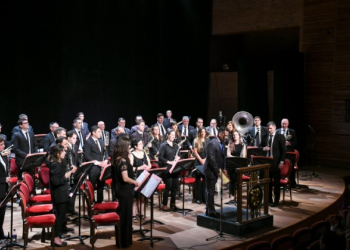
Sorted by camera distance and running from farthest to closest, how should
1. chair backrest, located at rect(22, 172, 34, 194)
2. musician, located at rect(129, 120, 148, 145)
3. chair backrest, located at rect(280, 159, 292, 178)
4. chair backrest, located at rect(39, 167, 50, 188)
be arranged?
musician, located at rect(129, 120, 148, 145) < chair backrest, located at rect(280, 159, 292, 178) < chair backrest, located at rect(39, 167, 50, 188) < chair backrest, located at rect(22, 172, 34, 194)

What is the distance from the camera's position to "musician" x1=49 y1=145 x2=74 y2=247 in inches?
241

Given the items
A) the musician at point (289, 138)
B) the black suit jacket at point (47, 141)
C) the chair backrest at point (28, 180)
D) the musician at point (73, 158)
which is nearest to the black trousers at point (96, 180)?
the musician at point (73, 158)

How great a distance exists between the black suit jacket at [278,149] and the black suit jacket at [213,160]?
176cm

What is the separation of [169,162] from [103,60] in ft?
16.3

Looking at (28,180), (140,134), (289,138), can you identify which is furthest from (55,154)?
(289,138)

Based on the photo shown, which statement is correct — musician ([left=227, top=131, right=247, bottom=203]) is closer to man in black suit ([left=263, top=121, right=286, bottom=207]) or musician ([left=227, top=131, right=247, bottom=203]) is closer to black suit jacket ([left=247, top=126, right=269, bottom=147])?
man in black suit ([left=263, top=121, right=286, bottom=207])

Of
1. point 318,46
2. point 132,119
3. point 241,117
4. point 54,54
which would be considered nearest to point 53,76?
point 54,54

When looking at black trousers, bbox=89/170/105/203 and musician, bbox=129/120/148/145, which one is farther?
musician, bbox=129/120/148/145

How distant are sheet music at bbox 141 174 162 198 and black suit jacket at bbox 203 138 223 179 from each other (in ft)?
5.11

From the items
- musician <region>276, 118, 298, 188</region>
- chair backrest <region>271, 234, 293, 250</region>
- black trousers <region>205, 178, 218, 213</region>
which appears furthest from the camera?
musician <region>276, 118, 298, 188</region>

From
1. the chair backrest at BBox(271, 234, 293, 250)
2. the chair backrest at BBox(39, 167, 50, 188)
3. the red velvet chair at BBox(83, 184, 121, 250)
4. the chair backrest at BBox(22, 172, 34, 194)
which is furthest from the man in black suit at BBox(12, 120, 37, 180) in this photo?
the chair backrest at BBox(271, 234, 293, 250)

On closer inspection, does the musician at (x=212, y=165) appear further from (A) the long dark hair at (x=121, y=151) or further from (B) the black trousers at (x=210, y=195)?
(A) the long dark hair at (x=121, y=151)

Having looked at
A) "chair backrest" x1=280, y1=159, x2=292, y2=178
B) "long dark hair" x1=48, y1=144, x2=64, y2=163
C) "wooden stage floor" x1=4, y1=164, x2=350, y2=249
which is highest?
"long dark hair" x1=48, y1=144, x2=64, y2=163

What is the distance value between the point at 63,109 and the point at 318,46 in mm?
8263
